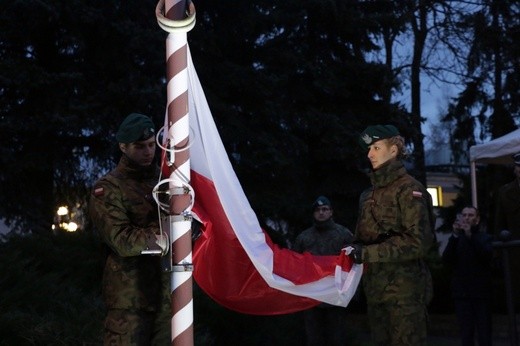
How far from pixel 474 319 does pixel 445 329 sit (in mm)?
5023

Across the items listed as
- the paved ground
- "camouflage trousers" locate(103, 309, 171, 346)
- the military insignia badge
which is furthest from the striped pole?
the paved ground

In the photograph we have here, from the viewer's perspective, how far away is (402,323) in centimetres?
607

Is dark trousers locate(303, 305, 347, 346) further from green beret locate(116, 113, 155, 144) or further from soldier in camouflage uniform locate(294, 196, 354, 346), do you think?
green beret locate(116, 113, 155, 144)

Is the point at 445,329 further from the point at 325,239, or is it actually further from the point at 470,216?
the point at 325,239

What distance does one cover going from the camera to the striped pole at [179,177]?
506 cm

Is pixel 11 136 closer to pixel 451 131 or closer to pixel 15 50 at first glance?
pixel 15 50

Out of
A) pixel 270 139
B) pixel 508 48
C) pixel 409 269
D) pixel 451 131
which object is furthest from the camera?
pixel 451 131

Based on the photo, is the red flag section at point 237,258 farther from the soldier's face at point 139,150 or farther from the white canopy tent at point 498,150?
the white canopy tent at point 498,150

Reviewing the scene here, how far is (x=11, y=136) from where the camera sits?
16.5m

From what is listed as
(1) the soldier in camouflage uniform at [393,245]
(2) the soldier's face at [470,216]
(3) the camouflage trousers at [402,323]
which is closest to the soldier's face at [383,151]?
(1) the soldier in camouflage uniform at [393,245]

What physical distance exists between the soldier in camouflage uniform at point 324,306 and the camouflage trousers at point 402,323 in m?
3.74

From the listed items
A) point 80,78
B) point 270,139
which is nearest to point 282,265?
point 80,78

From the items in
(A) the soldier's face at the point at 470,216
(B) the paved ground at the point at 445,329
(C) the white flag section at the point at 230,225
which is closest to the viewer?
(C) the white flag section at the point at 230,225

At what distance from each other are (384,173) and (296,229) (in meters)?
12.9
